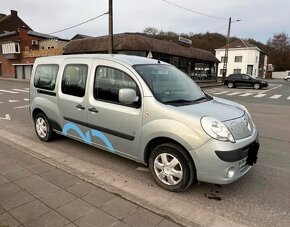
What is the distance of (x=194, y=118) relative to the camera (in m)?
3.27

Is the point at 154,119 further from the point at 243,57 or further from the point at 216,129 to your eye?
the point at 243,57

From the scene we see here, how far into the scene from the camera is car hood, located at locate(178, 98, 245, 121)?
3.40 m

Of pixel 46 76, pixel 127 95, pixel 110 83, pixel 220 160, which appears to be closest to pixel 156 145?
pixel 127 95

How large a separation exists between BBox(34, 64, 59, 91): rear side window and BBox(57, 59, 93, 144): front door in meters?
0.30

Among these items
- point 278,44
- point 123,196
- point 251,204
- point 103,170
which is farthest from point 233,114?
point 278,44

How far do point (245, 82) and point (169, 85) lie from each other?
26.8 m

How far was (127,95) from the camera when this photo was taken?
3613mm

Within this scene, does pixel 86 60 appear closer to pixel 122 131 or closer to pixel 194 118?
pixel 122 131

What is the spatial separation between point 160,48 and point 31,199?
22.6m

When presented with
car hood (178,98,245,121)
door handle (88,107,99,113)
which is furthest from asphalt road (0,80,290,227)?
car hood (178,98,245,121)

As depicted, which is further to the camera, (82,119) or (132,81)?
(82,119)

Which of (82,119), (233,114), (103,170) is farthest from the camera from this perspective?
(82,119)

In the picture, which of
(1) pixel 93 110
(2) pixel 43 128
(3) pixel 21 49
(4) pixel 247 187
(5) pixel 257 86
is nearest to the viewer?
(4) pixel 247 187

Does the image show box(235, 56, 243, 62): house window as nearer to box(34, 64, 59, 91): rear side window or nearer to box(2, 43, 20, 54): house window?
box(2, 43, 20, 54): house window
